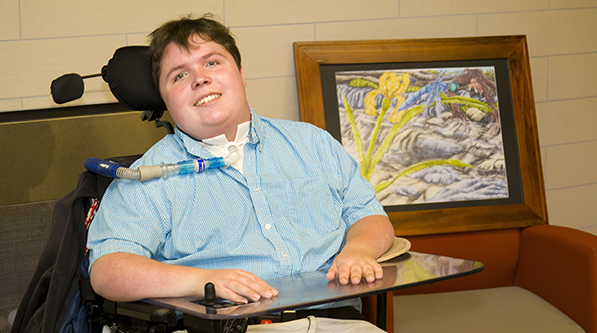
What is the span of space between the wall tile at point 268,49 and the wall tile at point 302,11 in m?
0.03

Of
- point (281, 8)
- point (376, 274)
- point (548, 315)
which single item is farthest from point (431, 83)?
point (376, 274)

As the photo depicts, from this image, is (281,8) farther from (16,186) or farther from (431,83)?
(16,186)

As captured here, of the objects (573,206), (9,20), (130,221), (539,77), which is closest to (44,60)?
(9,20)

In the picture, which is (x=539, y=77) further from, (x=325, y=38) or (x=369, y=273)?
(x=369, y=273)

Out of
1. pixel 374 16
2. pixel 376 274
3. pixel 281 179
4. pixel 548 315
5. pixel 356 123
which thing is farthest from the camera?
pixel 374 16

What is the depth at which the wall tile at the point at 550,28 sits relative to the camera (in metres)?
2.26

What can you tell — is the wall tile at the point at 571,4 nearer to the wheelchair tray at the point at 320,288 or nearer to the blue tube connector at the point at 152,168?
the wheelchair tray at the point at 320,288

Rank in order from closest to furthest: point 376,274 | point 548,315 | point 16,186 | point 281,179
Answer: point 376,274, point 281,179, point 548,315, point 16,186

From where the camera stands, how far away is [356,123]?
203 cm

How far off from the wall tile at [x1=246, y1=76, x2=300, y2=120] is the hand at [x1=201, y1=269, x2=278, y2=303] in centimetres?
113

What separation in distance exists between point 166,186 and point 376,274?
58cm

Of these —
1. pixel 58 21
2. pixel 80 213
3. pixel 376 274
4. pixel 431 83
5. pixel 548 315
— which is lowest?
pixel 548 315

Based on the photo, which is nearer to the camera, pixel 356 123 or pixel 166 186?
pixel 166 186

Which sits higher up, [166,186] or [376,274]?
[166,186]
